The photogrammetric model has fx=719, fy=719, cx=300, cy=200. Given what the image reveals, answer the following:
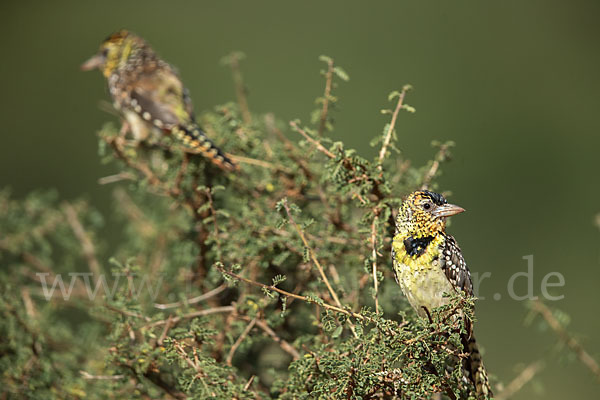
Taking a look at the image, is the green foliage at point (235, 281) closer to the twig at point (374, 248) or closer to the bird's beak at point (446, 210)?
the twig at point (374, 248)

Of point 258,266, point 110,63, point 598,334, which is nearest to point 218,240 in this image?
point 258,266

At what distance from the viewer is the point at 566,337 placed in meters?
2.42

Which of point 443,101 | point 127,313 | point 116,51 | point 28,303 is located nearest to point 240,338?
point 127,313

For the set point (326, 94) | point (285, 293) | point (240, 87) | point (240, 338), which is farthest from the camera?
point (240, 87)

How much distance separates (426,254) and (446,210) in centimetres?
17

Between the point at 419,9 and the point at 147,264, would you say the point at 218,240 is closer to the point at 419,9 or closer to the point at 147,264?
the point at 147,264

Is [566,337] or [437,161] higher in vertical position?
[437,161]

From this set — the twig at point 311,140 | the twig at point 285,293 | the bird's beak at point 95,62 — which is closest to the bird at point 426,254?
the twig at point 311,140

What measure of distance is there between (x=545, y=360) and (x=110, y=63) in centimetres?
317

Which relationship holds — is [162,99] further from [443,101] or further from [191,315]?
[443,101]

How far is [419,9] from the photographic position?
32.0 feet

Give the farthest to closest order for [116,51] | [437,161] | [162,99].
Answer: [116,51] < [162,99] < [437,161]

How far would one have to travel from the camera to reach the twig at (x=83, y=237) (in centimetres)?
327

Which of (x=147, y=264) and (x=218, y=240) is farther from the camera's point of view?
(x=147, y=264)
